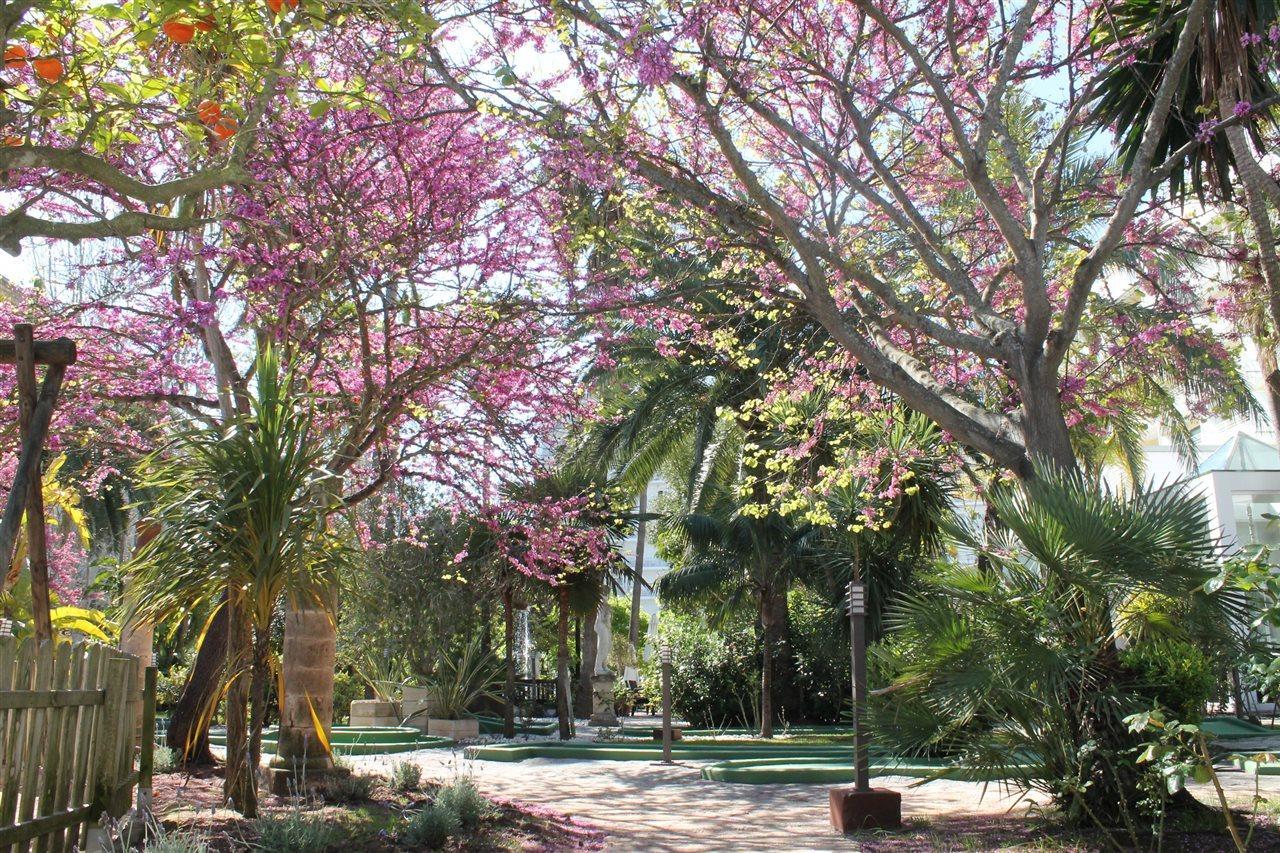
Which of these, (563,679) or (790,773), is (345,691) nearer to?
(563,679)

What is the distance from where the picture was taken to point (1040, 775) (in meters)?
7.25

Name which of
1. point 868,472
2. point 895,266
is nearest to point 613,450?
point 895,266

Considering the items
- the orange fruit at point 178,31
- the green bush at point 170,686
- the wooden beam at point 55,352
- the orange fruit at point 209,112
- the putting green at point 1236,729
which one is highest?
the orange fruit at point 209,112

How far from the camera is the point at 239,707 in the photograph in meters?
6.64

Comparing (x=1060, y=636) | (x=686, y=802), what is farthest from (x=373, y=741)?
(x=1060, y=636)

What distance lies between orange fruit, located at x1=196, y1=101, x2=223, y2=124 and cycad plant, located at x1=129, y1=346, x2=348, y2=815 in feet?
4.58

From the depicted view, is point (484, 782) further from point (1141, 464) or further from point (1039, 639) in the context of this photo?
point (1141, 464)

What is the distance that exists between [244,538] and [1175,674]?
611 cm

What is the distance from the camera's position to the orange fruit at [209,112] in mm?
6121

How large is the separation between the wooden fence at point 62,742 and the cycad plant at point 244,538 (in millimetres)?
659

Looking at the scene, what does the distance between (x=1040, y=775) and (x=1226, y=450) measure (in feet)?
71.6

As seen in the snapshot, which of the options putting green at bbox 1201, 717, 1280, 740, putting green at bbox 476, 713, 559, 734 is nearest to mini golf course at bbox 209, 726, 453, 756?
putting green at bbox 476, 713, 559, 734

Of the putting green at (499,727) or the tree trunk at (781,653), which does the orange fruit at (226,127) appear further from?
the putting green at (499,727)

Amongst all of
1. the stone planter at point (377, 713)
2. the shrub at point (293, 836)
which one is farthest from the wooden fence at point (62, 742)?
the stone planter at point (377, 713)
